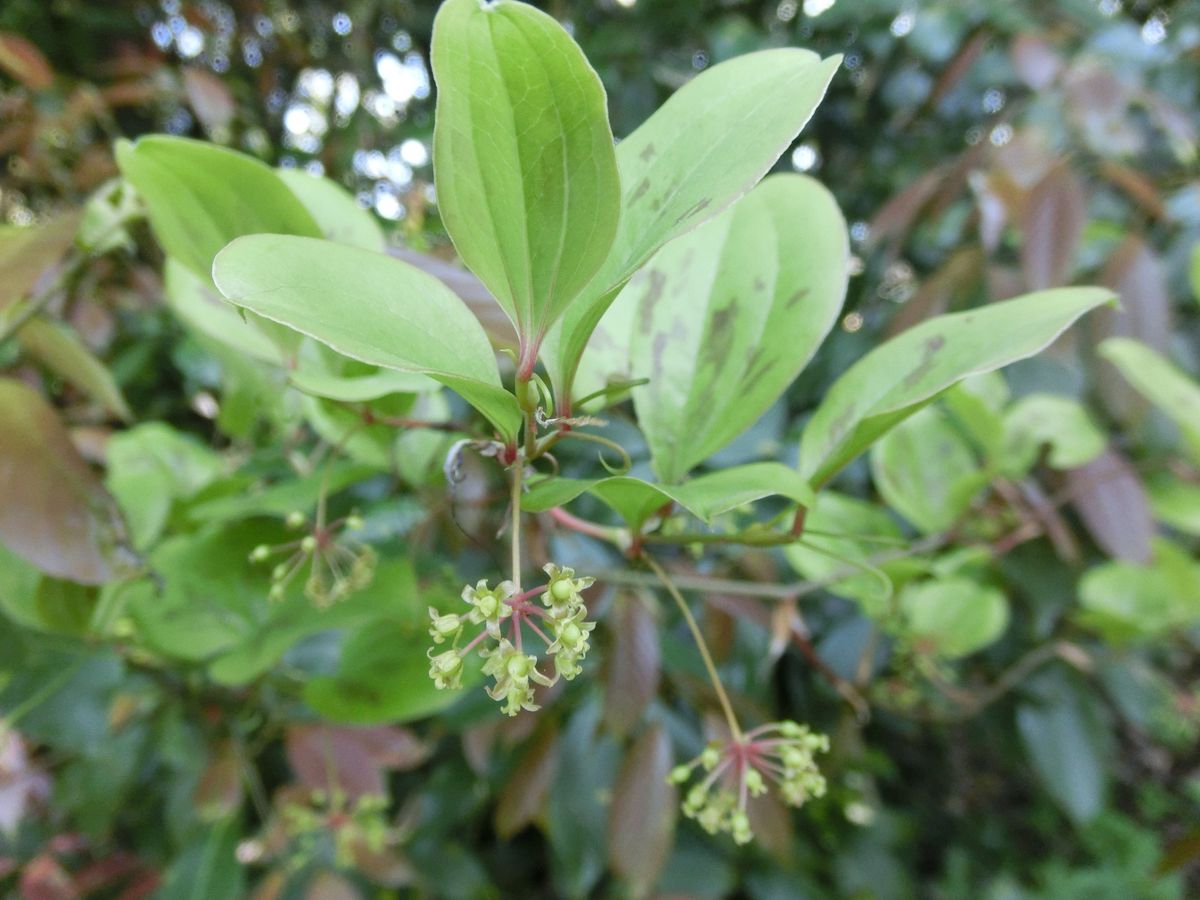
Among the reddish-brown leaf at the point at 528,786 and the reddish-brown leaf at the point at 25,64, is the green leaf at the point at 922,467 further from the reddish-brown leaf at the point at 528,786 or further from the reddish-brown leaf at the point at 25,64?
the reddish-brown leaf at the point at 25,64

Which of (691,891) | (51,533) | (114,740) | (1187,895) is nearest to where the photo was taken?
(51,533)

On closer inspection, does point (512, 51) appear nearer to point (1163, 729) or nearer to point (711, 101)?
point (711, 101)

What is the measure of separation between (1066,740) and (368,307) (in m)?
1.25

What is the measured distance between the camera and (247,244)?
9.5 inches

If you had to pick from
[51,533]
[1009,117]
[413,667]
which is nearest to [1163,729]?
[1009,117]

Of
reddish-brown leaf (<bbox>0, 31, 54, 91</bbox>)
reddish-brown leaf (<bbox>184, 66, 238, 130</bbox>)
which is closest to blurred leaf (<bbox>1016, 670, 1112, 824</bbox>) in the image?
reddish-brown leaf (<bbox>184, 66, 238, 130</bbox>)

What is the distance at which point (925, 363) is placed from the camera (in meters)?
0.35

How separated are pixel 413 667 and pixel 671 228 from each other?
44 centimetres

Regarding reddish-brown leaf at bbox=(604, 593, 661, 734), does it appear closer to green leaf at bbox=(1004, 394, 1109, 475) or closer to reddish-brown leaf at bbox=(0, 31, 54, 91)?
green leaf at bbox=(1004, 394, 1109, 475)

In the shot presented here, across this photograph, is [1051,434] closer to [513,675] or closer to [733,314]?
[733,314]

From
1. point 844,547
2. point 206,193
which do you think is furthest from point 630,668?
point 206,193

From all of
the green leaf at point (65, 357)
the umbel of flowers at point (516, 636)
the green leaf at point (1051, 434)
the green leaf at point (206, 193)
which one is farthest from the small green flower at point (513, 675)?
the green leaf at point (1051, 434)

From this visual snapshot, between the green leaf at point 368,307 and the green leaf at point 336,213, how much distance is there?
19 cm

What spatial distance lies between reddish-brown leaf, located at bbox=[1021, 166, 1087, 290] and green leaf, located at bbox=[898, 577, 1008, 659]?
1.24 ft
